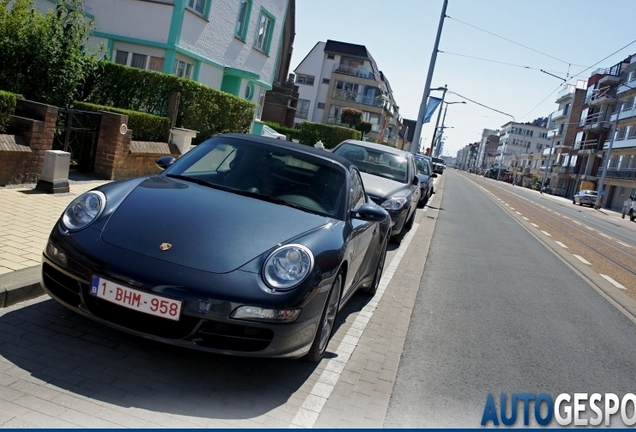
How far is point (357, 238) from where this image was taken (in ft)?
16.6

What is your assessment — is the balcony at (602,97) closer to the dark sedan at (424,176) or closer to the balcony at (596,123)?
the balcony at (596,123)

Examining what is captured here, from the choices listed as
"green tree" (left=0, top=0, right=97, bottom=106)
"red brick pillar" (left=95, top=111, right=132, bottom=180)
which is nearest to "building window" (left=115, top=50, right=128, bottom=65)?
"green tree" (left=0, top=0, right=97, bottom=106)

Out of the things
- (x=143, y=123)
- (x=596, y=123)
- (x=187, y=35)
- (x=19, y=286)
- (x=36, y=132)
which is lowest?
(x=19, y=286)

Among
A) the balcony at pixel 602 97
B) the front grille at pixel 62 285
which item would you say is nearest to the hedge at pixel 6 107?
the front grille at pixel 62 285

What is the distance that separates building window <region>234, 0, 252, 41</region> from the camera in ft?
73.8

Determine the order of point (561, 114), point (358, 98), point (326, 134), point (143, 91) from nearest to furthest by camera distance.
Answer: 1. point (143, 91)
2. point (326, 134)
3. point (358, 98)
4. point (561, 114)

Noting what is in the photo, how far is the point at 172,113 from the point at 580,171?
82061 mm

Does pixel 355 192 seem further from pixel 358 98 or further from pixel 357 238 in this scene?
pixel 358 98

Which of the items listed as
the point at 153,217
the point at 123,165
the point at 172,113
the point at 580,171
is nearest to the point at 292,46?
the point at 172,113

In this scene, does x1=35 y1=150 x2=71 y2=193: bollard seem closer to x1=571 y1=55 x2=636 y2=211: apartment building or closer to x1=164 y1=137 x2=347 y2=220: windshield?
x1=164 y1=137 x2=347 y2=220: windshield

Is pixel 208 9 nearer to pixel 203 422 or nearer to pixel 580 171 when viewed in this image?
pixel 203 422

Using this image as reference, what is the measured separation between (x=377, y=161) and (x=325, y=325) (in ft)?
25.0

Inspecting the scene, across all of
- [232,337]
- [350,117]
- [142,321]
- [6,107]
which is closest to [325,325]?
[232,337]

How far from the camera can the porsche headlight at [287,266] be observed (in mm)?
3740
